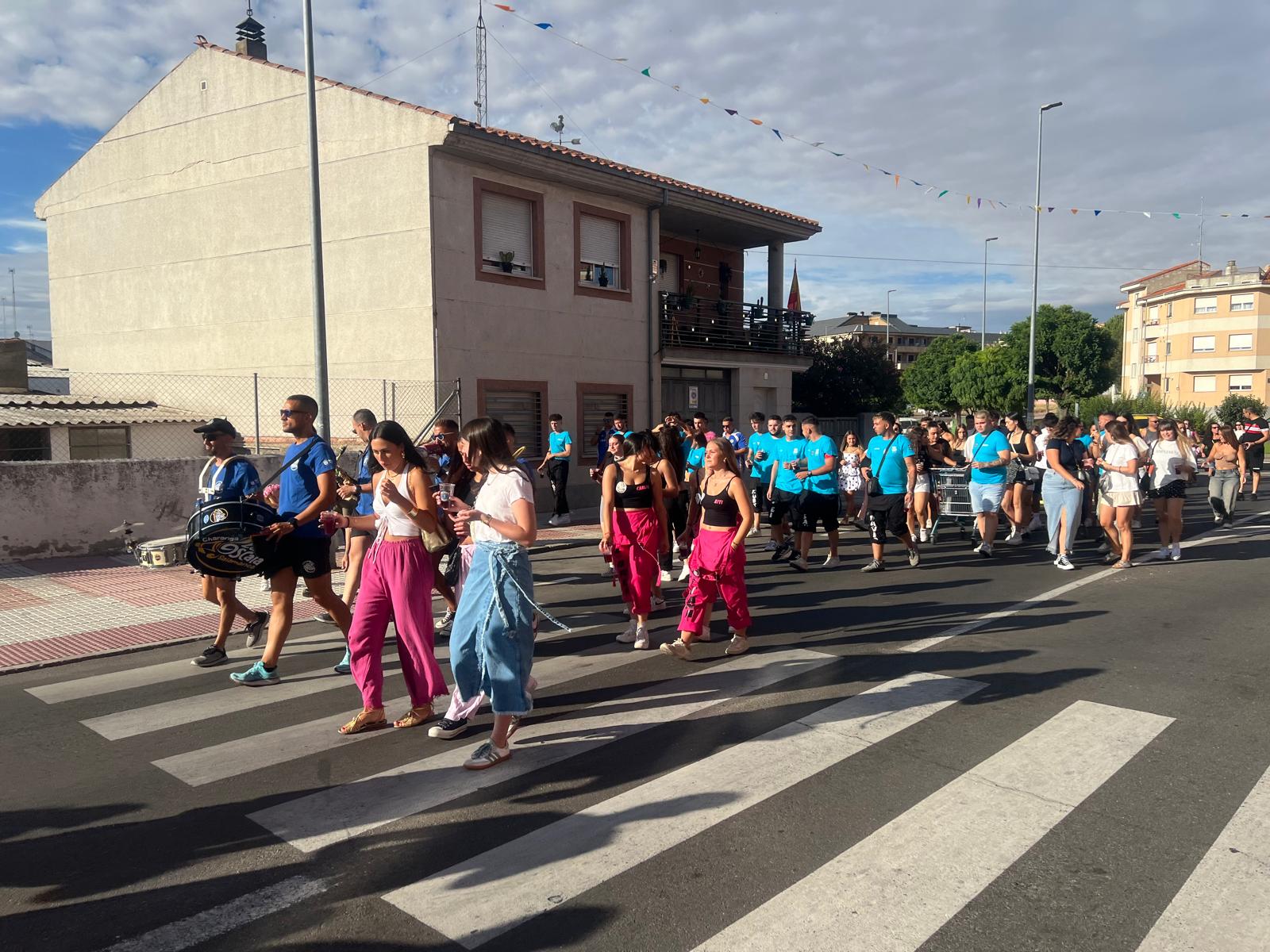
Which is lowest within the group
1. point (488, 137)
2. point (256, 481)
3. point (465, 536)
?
point (465, 536)

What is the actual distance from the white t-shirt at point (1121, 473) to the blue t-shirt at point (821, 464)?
2.98 m

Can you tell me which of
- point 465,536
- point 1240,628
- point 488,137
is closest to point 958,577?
point 1240,628

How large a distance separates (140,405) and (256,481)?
14318 mm

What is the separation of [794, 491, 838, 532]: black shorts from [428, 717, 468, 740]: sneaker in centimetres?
609

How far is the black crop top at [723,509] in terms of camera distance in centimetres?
654

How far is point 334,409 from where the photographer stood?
625 inches

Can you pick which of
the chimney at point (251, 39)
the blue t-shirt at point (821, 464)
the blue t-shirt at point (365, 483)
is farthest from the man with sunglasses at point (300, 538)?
the chimney at point (251, 39)

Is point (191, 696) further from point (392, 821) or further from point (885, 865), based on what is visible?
point (885, 865)

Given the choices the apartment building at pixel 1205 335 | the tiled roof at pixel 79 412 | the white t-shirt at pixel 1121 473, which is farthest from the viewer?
the apartment building at pixel 1205 335

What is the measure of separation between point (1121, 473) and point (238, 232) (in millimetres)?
15189

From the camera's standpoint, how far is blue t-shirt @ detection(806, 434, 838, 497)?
33.0 feet

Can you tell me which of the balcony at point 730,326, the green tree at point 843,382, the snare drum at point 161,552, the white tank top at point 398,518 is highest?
the balcony at point 730,326

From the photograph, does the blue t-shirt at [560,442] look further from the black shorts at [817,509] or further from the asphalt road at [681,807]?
the asphalt road at [681,807]

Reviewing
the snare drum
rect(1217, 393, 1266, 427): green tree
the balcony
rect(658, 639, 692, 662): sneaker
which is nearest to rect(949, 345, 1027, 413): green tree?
rect(1217, 393, 1266, 427): green tree
